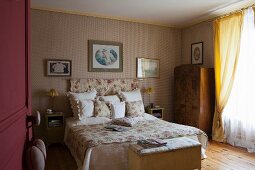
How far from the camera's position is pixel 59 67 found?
14.1 ft

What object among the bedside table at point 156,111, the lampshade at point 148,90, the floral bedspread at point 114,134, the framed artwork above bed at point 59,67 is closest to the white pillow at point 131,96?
the lampshade at point 148,90

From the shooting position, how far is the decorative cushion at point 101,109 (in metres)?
4.00

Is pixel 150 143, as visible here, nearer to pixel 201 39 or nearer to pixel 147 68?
pixel 147 68

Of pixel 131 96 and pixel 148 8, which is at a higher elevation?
pixel 148 8

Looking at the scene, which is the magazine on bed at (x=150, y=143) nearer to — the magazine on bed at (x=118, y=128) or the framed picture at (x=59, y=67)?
the magazine on bed at (x=118, y=128)

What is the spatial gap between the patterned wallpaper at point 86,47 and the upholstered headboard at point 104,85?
130mm

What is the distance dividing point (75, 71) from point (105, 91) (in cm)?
80

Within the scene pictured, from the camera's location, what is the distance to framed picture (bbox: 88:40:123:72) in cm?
461

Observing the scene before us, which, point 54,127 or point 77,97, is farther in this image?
point 77,97

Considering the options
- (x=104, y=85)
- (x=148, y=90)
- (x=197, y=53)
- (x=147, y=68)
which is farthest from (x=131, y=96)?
(x=197, y=53)

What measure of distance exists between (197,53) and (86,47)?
270 cm

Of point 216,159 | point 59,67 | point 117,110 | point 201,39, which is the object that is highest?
point 201,39

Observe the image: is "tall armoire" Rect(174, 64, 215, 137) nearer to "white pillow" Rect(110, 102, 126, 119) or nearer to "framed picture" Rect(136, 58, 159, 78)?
"framed picture" Rect(136, 58, 159, 78)

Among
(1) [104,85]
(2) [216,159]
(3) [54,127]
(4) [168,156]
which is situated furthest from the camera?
(1) [104,85]
